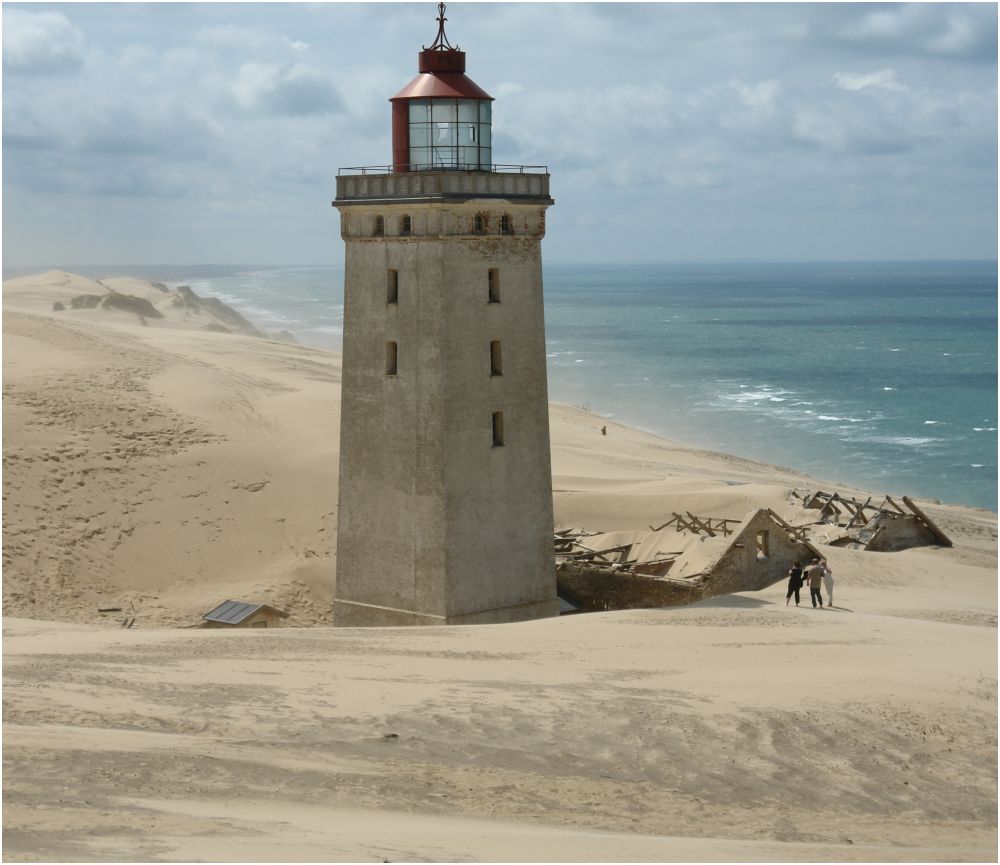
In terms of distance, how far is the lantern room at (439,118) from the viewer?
2170cm

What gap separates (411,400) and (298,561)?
6.69 meters

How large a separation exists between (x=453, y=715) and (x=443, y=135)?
10.6 metres

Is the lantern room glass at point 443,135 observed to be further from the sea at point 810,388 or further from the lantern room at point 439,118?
the sea at point 810,388

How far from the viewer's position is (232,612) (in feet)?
76.7

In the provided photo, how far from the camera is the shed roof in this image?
75.3 feet

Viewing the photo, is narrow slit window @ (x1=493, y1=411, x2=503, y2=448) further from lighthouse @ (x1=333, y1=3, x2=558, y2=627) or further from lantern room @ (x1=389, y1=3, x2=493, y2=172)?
lantern room @ (x1=389, y1=3, x2=493, y2=172)

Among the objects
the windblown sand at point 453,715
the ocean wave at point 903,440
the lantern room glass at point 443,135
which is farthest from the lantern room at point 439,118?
the ocean wave at point 903,440

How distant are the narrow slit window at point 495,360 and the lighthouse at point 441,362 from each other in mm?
22

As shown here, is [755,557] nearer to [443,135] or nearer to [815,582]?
[815,582]

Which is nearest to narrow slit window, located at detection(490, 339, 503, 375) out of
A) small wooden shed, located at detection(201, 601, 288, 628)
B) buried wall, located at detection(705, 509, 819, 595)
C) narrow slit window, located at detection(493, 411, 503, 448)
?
narrow slit window, located at detection(493, 411, 503, 448)

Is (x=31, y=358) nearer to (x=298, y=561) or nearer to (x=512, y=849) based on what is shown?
(x=298, y=561)

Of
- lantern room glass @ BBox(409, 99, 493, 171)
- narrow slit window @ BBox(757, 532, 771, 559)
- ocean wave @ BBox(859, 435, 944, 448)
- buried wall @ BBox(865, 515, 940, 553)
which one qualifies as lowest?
ocean wave @ BBox(859, 435, 944, 448)

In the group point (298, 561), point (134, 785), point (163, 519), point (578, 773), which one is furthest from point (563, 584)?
point (134, 785)

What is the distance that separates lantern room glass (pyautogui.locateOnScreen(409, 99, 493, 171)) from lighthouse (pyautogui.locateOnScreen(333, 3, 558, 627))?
0.07 feet
